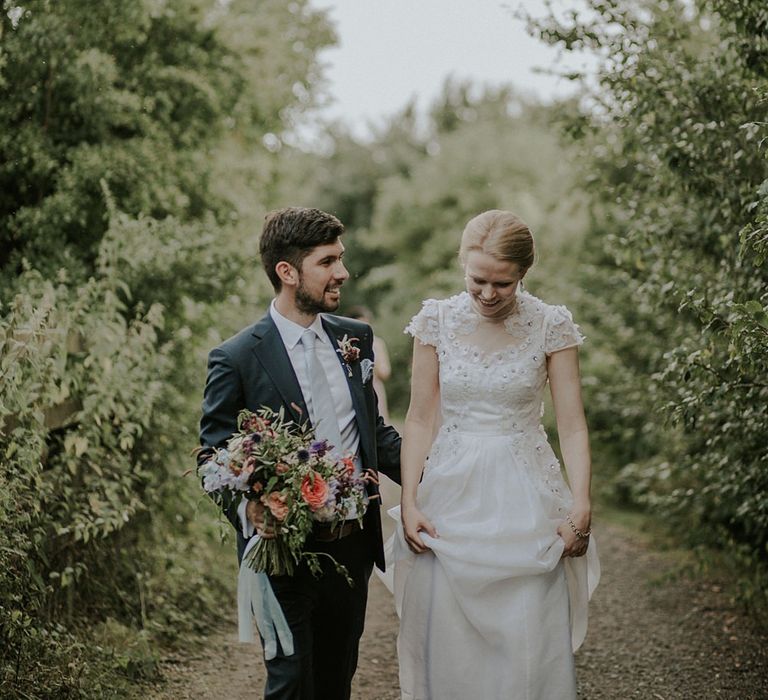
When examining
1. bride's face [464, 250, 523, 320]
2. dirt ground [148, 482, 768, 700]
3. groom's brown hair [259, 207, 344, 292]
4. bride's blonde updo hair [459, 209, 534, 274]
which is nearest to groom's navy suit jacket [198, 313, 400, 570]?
groom's brown hair [259, 207, 344, 292]

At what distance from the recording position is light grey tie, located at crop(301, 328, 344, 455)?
3693mm

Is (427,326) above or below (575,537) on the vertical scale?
above

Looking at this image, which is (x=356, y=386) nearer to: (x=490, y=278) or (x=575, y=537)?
(x=490, y=278)

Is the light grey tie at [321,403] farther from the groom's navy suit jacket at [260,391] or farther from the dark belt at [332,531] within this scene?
the dark belt at [332,531]

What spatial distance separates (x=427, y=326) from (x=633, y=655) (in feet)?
10.8

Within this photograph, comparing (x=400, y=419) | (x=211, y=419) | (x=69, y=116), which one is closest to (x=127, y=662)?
(x=211, y=419)

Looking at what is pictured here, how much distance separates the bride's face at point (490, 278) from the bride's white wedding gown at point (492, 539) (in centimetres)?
21

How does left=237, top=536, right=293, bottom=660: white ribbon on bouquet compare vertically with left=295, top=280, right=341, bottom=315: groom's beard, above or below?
below

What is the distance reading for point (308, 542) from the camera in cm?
362

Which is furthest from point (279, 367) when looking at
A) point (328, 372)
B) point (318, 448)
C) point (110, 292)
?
point (110, 292)

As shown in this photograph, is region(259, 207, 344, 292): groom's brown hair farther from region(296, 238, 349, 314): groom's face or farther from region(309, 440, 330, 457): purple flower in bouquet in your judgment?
region(309, 440, 330, 457): purple flower in bouquet

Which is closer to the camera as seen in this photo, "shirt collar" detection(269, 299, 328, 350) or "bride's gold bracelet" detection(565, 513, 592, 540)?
"bride's gold bracelet" detection(565, 513, 592, 540)

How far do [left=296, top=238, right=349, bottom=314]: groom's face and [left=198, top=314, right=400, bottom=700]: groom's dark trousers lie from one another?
175mm

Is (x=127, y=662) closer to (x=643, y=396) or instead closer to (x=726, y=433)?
(x=726, y=433)
